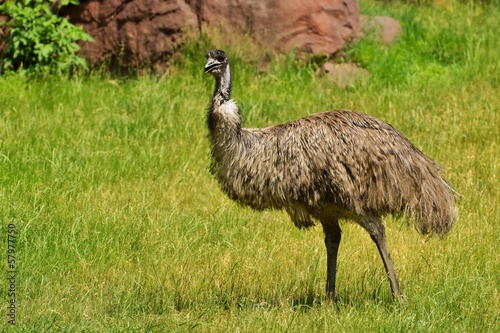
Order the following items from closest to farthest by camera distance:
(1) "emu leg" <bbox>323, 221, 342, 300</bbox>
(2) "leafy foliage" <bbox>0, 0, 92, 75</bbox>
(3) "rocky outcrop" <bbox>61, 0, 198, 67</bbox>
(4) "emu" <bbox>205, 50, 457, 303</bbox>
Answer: (4) "emu" <bbox>205, 50, 457, 303</bbox>, (1) "emu leg" <bbox>323, 221, 342, 300</bbox>, (2) "leafy foliage" <bbox>0, 0, 92, 75</bbox>, (3) "rocky outcrop" <bbox>61, 0, 198, 67</bbox>

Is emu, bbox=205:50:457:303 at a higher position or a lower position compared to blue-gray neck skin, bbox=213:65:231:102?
lower

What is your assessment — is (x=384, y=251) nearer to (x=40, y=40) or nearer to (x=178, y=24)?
(x=178, y=24)

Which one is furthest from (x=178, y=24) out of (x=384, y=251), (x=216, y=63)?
(x=384, y=251)

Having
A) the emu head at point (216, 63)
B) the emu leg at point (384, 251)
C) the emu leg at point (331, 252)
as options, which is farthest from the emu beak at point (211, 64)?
the emu leg at point (384, 251)

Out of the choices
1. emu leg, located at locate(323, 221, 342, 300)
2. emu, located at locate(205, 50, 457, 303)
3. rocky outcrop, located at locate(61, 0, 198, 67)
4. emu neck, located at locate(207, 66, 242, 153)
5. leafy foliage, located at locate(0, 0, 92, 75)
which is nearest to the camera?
emu, located at locate(205, 50, 457, 303)

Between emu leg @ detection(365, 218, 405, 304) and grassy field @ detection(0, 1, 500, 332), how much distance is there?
0.13 meters

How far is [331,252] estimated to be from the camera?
7023 mm

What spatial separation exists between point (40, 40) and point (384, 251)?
628 cm

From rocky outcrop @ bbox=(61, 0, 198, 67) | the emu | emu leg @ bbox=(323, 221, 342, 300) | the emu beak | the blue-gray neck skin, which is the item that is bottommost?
emu leg @ bbox=(323, 221, 342, 300)

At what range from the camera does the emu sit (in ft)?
21.5

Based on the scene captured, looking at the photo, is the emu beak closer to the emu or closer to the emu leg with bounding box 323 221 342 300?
the emu

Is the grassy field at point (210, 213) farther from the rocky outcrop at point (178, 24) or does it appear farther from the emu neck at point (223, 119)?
the emu neck at point (223, 119)

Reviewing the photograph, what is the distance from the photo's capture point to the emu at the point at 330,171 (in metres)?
6.57

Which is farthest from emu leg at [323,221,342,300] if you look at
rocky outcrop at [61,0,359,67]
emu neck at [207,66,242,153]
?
rocky outcrop at [61,0,359,67]
